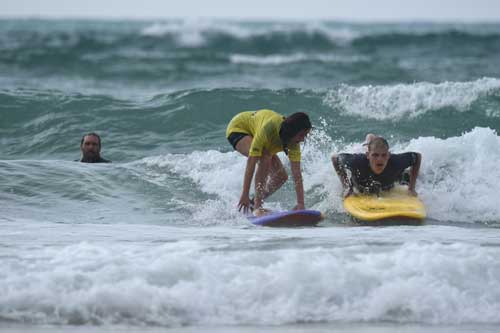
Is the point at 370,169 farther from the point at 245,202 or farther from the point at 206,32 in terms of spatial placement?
the point at 206,32

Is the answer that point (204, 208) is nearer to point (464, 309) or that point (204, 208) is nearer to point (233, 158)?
point (233, 158)

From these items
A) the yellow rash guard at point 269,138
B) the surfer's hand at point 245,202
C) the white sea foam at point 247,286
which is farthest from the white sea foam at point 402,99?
the white sea foam at point 247,286

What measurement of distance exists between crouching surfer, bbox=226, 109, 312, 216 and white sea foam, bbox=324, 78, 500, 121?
5.58 metres

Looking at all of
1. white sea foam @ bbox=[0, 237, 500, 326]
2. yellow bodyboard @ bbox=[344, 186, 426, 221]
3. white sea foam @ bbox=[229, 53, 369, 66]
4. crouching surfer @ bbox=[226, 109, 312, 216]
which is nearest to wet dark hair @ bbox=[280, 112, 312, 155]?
crouching surfer @ bbox=[226, 109, 312, 216]

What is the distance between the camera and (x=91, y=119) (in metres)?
15.2

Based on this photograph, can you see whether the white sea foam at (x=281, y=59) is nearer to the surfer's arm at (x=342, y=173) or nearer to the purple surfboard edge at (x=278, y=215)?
the surfer's arm at (x=342, y=173)

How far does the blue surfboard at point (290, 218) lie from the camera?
856 cm

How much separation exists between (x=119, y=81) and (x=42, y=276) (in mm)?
18921

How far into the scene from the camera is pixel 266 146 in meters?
8.95

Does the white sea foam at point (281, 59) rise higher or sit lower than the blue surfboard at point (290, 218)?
higher

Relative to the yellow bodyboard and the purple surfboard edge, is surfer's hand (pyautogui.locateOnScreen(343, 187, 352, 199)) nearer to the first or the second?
the yellow bodyboard

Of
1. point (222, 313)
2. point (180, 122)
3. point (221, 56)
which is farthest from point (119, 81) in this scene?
point (222, 313)

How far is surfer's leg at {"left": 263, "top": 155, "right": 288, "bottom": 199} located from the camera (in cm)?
952

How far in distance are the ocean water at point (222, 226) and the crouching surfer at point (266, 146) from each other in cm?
36
